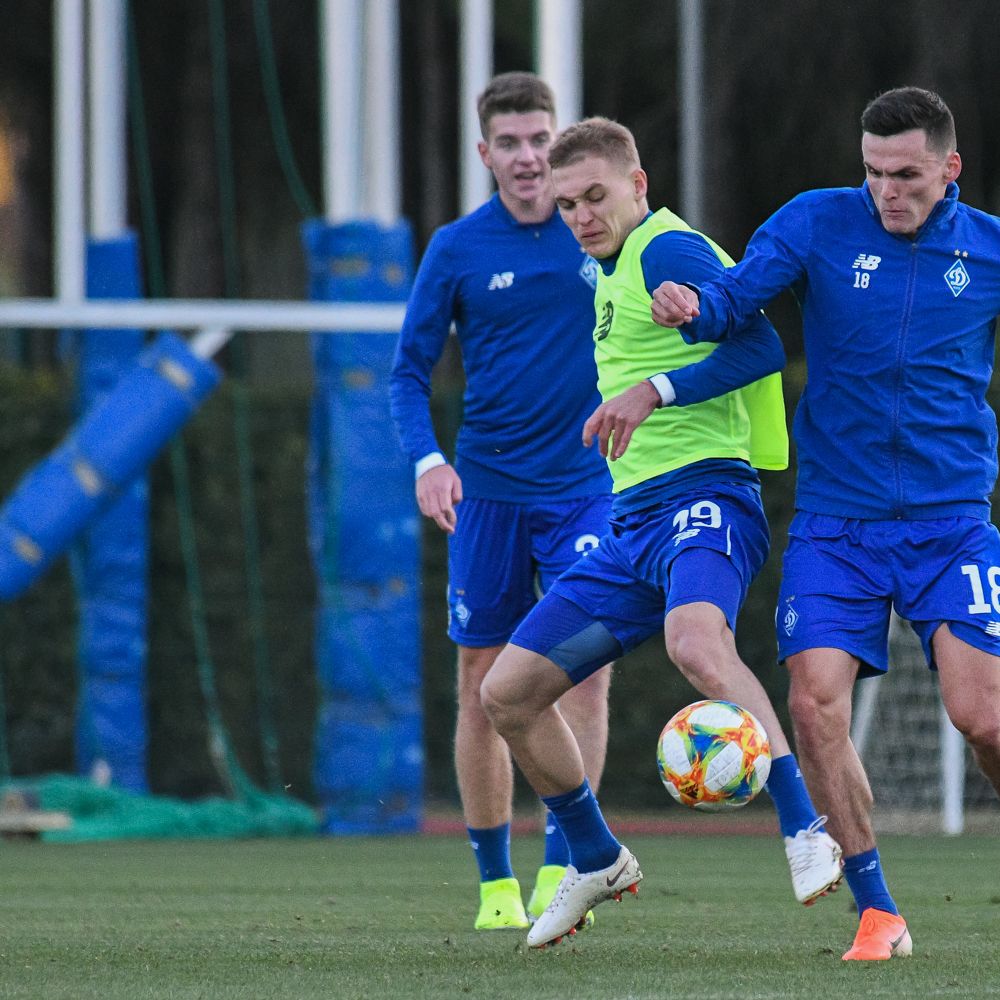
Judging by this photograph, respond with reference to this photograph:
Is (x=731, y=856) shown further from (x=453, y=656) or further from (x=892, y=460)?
(x=892, y=460)

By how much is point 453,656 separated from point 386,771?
5.17ft

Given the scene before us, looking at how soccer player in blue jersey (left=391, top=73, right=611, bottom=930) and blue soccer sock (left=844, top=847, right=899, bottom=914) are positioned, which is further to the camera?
soccer player in blue jersey (left=391, top=73, right=611, bottom=930)

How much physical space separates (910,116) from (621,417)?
42.7 inches

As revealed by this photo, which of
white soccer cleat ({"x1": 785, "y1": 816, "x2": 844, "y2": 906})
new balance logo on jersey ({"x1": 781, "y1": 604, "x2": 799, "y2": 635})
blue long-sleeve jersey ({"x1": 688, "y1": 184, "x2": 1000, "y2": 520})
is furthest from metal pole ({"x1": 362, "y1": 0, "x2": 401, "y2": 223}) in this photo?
white soccer cleat ({"x1": 785, "y1": 816, "x2": 844, "y2": 906})

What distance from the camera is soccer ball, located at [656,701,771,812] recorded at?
528 cm

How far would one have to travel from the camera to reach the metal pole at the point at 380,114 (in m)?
13.1

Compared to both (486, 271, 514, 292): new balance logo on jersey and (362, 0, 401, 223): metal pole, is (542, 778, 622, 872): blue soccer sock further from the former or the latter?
(362, 0, 401, 223): metal pole

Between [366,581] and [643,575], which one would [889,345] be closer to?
[643,575]

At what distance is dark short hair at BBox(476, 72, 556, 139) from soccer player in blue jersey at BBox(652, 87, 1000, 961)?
56.5 inches

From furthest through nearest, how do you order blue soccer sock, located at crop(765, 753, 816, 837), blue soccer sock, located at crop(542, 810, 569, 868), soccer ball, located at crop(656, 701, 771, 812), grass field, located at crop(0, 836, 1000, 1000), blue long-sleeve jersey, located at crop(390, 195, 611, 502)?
blue long-sleeve jersey, located at crop(390, 195, 611, 502), blue soccer sock, located at crop(542, 810, 569, 868), blue soccer sock, located at crop(765, 753, 816, 837), soccer ball, located at crop(656, 701, 771, 812), grass field, located at crop(0, 836, 1000, 1000)

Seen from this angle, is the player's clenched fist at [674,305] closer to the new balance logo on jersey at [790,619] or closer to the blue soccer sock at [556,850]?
the new balance logo on jersey at [790,619]

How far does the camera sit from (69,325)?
41.2 feet

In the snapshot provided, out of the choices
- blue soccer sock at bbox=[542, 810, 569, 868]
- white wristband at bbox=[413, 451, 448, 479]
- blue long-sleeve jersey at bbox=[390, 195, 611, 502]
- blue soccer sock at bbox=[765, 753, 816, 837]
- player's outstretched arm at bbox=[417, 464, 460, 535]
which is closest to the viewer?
blue soccer sock at bbox=[765, 753, 816, 837]

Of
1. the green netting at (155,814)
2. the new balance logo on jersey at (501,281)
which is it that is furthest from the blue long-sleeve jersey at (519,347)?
the green netting at (155,814)
